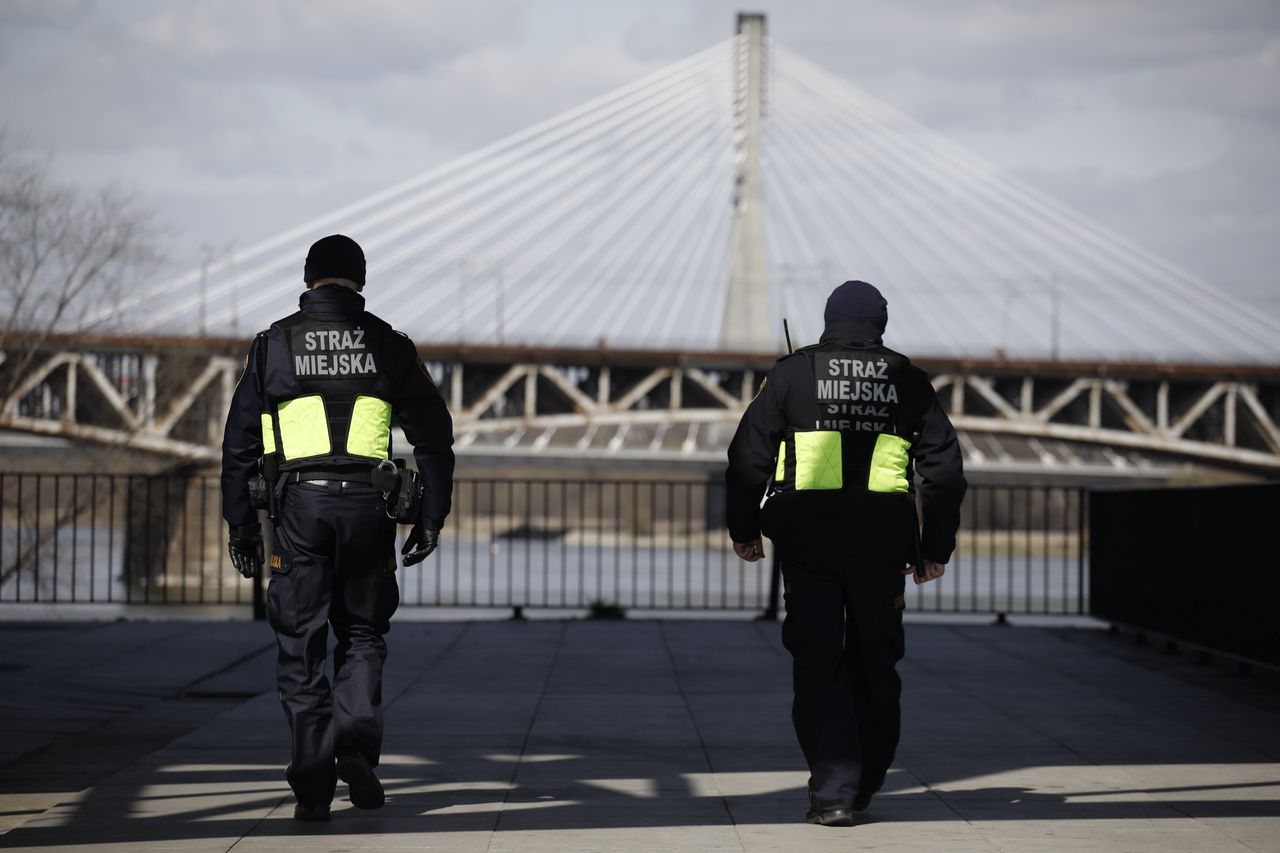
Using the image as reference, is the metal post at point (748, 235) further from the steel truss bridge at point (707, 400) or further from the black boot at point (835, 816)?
the black boot at point (835, 816)

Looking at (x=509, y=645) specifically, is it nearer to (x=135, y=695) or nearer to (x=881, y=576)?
(x=135, y=695)

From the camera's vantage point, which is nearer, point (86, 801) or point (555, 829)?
Answer: point (555, 829)

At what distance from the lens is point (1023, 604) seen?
28406mm

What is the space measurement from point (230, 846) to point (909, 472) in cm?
221

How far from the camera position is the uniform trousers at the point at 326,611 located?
4.52 metres

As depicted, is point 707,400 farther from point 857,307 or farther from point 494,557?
point 857,307

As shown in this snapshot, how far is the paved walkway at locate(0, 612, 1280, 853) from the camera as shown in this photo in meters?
4.44

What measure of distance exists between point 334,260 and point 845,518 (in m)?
1.67

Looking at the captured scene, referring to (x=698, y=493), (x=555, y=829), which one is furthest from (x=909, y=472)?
(x=698, y=493)

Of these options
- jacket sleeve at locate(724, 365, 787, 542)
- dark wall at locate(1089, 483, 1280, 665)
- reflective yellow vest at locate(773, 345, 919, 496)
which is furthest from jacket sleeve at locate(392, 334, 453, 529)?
dark wall at locate(1089, 483, 1280, 665)

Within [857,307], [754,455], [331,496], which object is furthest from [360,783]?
[857,307]

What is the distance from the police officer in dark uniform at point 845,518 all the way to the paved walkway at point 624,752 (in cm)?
30

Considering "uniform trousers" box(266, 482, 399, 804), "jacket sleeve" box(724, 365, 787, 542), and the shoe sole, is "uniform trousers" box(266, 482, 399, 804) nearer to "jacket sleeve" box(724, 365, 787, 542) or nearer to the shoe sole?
the shoe sole

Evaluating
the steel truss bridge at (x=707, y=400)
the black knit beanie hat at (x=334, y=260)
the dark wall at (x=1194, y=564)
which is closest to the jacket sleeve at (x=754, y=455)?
the black knit beanie hat at (x=334, y=260)
